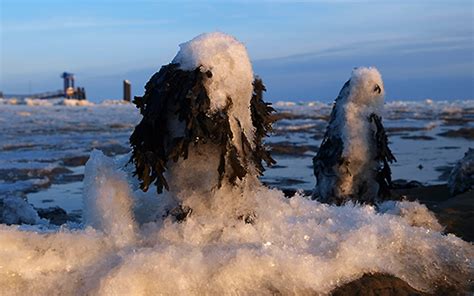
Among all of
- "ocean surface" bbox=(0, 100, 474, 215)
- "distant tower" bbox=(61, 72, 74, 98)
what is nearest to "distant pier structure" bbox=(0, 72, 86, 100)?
"distant tower" bbox=(61, 72, 74, 98)

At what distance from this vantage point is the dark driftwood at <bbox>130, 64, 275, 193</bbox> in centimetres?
260

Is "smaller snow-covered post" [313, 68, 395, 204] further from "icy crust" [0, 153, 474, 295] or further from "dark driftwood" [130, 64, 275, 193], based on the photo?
"dark driftwood" [130, 64, 275, 193]

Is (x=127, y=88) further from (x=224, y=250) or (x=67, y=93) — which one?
(x=224, y=250)

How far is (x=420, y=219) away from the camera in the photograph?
4176 millimetres

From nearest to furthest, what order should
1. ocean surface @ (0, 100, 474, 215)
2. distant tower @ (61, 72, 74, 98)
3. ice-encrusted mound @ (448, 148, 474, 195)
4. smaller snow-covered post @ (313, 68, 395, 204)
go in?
smaller snow-covered post @ (313, 68, 395, 204) → ice-encrusted mound @ (448, 148, 474, 195) → ocean surface @ (0, 100, 474, 215) → distant tower @ (61, 72, 74, 98)

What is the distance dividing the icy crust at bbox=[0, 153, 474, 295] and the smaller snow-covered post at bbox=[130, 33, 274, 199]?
0.12 m

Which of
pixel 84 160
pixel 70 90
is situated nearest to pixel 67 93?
pixel 70 90

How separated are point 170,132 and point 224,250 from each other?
0.57m

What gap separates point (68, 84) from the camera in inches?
3027

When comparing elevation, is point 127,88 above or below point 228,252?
below

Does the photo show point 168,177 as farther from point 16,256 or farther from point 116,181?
point 16,256

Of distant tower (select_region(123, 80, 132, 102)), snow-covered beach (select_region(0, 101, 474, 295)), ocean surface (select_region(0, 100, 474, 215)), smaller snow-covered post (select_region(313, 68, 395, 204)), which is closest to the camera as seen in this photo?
snow-covered beach (select_region(0, 101, 474, 295))

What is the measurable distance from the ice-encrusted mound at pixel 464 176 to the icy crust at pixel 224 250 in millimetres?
5177

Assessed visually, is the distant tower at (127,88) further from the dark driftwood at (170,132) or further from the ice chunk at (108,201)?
the dark driftwood at (170,132)
